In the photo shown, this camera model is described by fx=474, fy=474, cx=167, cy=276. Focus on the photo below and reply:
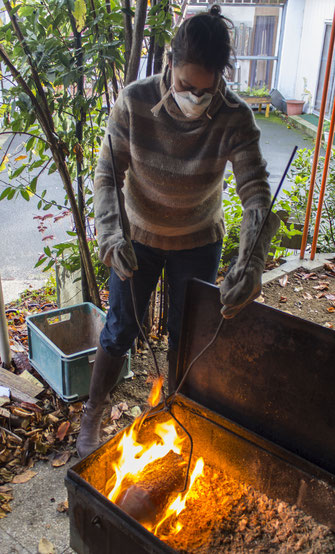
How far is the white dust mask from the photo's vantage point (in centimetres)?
176

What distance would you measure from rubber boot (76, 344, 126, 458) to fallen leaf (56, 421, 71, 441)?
7.5 inches

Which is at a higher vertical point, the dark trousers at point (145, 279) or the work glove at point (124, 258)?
the work glove at point (124, 258)

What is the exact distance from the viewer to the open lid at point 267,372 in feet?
5.75

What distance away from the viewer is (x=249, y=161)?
6.33ft

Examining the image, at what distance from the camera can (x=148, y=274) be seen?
88.2 inches

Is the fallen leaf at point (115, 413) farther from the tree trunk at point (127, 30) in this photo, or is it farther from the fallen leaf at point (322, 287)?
the fallen leaf at point (322, 287)

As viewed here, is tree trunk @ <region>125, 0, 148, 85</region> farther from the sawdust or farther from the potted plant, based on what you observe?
the potted plant

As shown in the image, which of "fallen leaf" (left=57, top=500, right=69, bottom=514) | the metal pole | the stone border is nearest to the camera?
"fallen leaf" (left=57, top=500, right=69, bottom=514)

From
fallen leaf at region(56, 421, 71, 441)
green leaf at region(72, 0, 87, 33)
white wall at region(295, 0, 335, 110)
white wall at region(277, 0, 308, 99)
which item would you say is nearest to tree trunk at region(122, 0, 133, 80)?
green leaf at region(72, 0, 87, 33)

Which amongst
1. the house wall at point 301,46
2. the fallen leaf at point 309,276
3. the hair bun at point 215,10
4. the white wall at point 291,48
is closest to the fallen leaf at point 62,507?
the hair bun at point 215,10

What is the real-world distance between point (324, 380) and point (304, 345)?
0.14 m

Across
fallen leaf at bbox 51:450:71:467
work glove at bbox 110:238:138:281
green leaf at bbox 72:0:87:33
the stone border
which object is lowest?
fallen leaf at bbox 51:450:71:467

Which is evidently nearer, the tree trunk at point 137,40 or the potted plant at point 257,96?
the tree trunk at point 137,40

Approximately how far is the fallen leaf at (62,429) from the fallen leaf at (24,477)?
25cm
